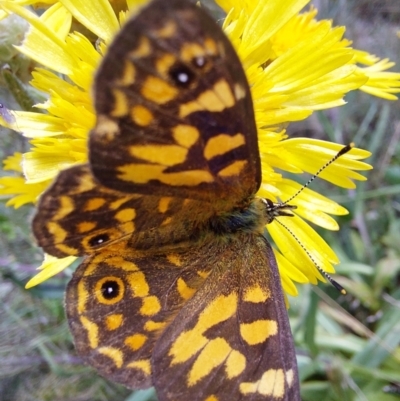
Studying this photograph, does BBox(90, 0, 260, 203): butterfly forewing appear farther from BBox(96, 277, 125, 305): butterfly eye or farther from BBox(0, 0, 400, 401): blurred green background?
BBox(0, 0, 400, 401): blurred green background

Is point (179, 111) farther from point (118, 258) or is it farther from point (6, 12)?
point (6, 12)

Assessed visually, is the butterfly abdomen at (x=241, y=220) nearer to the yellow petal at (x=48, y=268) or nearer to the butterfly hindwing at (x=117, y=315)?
the butterfly hindwing at (x=117, y=315)

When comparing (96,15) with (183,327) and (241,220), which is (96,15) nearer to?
(241,220)

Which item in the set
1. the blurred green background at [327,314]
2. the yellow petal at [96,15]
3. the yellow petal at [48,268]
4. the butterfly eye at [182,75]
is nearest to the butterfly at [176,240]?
the butterfly eye at [182,75]

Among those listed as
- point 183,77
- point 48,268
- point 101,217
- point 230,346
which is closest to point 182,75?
point 183,77

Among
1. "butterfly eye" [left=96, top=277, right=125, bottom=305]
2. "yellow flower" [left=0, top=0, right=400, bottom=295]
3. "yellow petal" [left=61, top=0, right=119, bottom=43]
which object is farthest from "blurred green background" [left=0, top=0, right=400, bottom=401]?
"yellow petal" [left=61, top=0, right=119, bottom=43]

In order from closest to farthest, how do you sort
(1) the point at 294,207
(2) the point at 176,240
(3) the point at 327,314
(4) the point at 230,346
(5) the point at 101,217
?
(5) the point at 101,217, (4) the point at 230,346, (2) the point at 176,240, (1) the point at 294,207, (3) the point at 327,314

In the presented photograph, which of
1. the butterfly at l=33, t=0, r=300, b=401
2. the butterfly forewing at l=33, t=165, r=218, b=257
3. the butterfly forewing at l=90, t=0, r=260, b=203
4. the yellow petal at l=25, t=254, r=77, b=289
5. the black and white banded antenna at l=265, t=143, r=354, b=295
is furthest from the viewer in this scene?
the yellow petal at l=25, t=254, r=77, b=289

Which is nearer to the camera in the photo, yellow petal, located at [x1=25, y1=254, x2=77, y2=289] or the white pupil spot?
the white pupil spot
